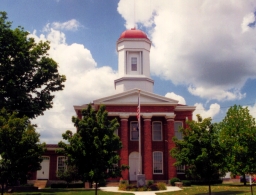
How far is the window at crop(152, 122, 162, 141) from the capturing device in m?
40.4

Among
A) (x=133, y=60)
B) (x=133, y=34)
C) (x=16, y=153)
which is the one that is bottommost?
(x=16, y=153)

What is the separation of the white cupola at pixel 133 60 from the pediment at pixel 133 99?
4.52m

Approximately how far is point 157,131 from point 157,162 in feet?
12.5

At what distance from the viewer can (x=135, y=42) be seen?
1767 inches

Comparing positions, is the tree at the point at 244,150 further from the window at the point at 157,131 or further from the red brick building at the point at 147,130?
the window at the point at 157,131

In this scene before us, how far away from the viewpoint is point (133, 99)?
39.3 meters

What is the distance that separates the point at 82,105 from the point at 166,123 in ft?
35.2

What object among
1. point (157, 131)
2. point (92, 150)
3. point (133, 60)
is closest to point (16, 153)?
point (92, 150)

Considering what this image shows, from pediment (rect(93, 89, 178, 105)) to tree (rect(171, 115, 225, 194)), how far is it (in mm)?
15478

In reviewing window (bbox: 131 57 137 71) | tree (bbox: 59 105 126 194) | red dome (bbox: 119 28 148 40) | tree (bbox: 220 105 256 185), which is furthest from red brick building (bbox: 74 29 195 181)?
tree (bbox: 59 105 126 194)

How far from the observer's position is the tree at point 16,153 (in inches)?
853

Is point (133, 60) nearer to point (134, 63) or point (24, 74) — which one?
point (134, 63)

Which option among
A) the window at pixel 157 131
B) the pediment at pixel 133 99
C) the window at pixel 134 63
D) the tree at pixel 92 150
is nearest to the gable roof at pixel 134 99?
the pediment at pixel 133 99

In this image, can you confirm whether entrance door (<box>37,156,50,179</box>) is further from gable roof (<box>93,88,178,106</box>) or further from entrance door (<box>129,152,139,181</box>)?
entrance door (<box>129,152,139,181</box>)
